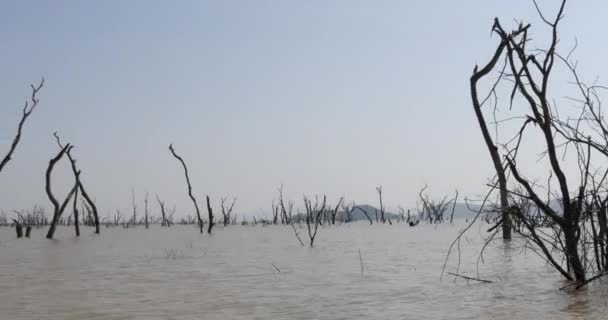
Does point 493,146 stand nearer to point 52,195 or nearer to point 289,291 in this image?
point 289,291

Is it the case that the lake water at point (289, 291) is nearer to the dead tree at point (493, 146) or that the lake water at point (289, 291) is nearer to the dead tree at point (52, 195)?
the dead tree at point (493, 146)

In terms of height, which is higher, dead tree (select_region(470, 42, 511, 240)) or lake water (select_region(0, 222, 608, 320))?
dead tree (select_region(470, 42, 511, 240))

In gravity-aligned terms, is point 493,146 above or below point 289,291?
above

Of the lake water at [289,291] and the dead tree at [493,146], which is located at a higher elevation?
the dead tree at [493,146]

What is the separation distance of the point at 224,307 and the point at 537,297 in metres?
2.83

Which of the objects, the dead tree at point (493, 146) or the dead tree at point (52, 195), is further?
the dead tree at point (52, 195)

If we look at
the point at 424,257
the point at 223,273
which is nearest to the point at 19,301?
the point at 223,273

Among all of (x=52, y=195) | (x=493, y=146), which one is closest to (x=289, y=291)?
(x=493, y=146)

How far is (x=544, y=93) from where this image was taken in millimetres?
6559

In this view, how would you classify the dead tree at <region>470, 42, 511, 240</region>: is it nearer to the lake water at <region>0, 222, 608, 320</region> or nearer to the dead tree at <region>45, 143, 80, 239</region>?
the lake water at <region>0, 222, 608, 320</region>

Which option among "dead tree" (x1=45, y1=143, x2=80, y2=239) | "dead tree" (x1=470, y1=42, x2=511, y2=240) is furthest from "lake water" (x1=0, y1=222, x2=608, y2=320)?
"dead tree" (x1=45, y1=143, x2=80, y2=239)

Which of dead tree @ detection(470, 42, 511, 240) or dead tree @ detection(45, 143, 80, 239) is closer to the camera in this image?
dead tree @ detection(470, 42, 511, 240)

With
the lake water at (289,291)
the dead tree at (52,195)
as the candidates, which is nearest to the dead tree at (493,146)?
the lake water at (289,291)

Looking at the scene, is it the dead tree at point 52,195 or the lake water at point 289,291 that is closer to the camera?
the lake water at point 289,291
